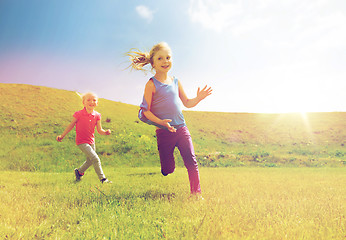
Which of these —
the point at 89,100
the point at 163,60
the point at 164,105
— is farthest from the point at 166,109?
the point at 89,100

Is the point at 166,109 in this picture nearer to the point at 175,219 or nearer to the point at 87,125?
the point at 175,219

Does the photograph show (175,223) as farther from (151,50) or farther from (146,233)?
(151,50)

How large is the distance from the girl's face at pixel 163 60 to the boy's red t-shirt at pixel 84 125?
2.83m

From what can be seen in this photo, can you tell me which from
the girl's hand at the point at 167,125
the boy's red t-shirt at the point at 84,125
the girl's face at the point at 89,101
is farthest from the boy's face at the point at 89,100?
the girl's hand at the point at 167,125

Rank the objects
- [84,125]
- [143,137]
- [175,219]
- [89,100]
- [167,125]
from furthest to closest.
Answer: [143,137], [84,125], [89,100], [167,125], [175,219]

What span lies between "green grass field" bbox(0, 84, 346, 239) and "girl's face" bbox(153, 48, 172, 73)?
7.39 ft

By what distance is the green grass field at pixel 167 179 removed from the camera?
3.09 meters

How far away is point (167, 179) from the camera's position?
750cm

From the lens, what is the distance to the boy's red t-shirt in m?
6.84

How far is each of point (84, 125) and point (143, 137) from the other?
9.22 meters

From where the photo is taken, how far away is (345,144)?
2356cm

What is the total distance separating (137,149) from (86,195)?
9.84 metres

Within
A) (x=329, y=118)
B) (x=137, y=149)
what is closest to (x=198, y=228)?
(x=137, y=149)

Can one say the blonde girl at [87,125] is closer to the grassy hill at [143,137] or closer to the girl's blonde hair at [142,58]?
the girl's blonde hair at [142,58]
